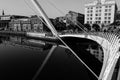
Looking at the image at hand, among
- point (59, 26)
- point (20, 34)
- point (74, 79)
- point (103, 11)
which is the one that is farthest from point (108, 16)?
point (74, 79)

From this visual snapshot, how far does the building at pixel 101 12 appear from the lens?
58.6m

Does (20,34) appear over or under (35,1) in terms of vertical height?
under

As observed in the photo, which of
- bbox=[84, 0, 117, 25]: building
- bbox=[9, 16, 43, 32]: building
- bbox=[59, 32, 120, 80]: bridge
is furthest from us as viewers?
bbox=[9, 16, 43, 32]: building

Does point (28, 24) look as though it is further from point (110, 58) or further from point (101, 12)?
point (110, 58)

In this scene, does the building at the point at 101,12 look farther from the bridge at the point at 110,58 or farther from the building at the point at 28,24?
the bridge at the point at 110,58

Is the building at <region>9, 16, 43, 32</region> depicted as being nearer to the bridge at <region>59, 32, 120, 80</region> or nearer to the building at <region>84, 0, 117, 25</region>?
the building at <region>84, 0, 117, 25</region>

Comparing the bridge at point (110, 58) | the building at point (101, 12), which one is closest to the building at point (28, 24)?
the building at point (101, 12)

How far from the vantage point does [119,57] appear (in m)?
6.85

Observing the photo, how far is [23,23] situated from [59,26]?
24.0 meters

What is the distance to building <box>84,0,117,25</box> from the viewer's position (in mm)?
58594

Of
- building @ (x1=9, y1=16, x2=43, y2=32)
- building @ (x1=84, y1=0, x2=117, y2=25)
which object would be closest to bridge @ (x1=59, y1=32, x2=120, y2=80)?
building @ (x1=84, y1=0, x2=117, y2=25)

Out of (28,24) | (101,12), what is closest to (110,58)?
(101,12)

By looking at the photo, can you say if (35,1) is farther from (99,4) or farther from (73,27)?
(99,4)

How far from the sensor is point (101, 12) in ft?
200
